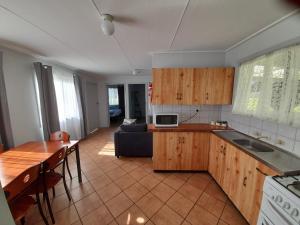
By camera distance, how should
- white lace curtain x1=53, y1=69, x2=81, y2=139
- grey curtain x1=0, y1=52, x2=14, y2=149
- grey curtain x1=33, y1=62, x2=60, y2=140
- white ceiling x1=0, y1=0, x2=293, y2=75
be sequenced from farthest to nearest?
white lace curtain x1=53, y1=69, x2=81, y2=139 < grey curtain x1=33, y1=62, x2=60, y2=140 < grey curtain x1=0, y1=52, x2=14, y2=149 < white ceiling x1=0, y1=0, x2=293, y2=75

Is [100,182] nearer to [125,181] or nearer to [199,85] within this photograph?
[125,181]

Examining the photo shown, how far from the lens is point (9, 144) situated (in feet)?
7.09

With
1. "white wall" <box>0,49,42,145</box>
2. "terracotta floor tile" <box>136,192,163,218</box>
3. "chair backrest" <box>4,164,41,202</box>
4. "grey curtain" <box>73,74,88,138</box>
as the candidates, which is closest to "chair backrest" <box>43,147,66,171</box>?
"chair backrest" <box>4,164,41,202</box>

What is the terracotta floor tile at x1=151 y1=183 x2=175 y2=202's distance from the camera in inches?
76.3

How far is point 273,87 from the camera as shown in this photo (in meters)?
1.54

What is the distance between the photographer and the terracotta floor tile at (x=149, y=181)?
7.13 feet

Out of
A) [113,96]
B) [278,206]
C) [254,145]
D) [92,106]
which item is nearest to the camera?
[278,206]

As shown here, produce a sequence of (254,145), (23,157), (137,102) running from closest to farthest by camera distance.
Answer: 1. (23,157)
2. (254,145)
3. (137,102)

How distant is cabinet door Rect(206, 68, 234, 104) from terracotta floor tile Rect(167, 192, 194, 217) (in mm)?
1608

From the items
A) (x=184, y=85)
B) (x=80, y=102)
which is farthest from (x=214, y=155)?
(x=80, y=102)

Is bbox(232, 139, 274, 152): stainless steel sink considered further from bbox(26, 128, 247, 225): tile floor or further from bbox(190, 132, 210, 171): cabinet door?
bbox(26, 128, 247, 225): tile floor

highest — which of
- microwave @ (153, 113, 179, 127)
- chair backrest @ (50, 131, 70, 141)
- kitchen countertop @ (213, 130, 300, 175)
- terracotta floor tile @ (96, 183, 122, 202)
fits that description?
microwave @ (153, 113, 179, 127)

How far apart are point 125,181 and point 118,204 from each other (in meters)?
0.49

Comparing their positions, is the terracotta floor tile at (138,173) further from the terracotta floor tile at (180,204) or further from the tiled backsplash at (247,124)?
the tiled backsplash at (247,124)
